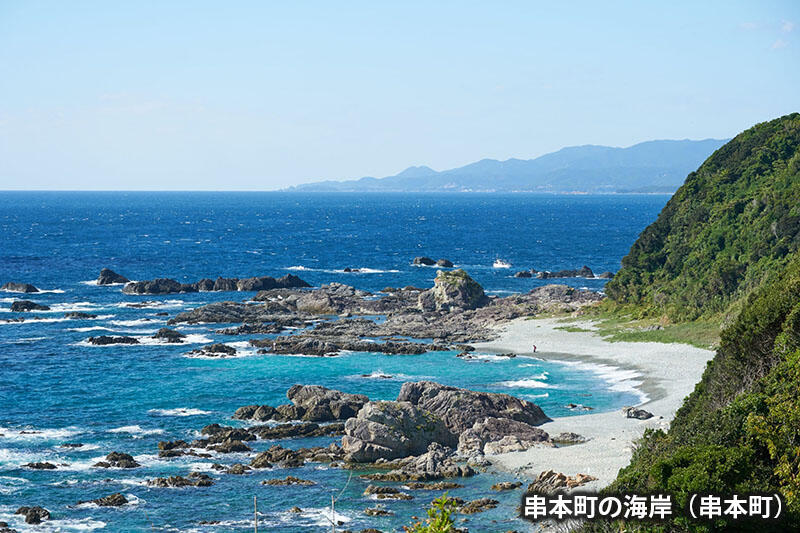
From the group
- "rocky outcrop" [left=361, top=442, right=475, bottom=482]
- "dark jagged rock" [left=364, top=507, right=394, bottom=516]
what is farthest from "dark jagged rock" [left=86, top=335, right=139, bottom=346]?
"dark jagged rock" [left=364, top=507, right=394, bottom=516]

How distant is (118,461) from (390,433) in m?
14.6

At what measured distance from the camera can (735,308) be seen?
6750 cm

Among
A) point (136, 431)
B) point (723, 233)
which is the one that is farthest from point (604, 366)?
point (136, 431)

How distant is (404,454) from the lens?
47.0 meters

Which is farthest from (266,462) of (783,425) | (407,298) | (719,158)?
(719,158)

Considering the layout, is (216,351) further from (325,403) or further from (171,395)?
(325,403)

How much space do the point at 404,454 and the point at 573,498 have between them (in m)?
26.4

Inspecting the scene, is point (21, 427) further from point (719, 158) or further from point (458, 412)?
Answer: point (719, 158)

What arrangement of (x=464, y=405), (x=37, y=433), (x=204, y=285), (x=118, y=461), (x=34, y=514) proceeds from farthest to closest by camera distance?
(x=204, y=285), (x=464, y=405), (x=37, y=433), (x=118, y=461), (x=34, y=514)

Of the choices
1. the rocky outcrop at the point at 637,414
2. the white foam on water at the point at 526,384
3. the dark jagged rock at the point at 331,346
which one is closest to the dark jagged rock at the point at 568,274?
the dark jagged rock at the point at 331,346

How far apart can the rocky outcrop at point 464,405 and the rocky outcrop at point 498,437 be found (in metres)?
0.95

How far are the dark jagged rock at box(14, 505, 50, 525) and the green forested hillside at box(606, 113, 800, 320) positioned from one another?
182 feet

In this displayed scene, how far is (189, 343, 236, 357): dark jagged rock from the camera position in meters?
74.6

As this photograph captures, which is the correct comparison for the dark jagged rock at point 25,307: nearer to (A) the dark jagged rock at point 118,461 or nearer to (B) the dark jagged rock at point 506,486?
(A) the dark jagged rock at point 118,461
